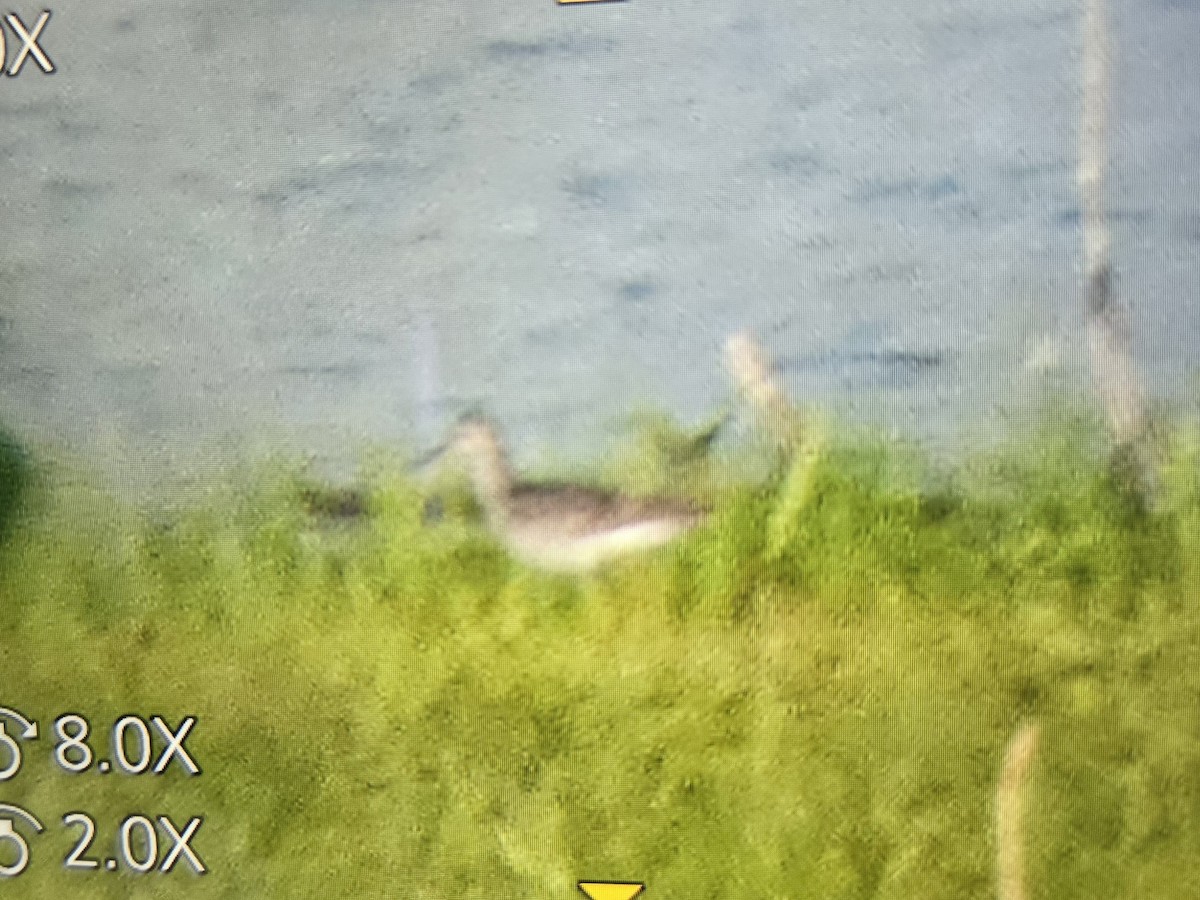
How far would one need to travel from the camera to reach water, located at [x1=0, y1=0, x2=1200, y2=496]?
2.42ft

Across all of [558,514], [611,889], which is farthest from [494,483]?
[611,889]

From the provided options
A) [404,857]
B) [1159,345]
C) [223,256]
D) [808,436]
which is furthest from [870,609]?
[223,256]

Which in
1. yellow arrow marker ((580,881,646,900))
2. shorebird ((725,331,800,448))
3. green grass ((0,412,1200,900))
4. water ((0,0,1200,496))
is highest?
water ((0,0,1200,496))

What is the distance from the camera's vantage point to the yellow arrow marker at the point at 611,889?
79cm

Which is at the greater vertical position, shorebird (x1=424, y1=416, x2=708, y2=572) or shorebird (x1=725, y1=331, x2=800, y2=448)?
shorebird (x1=725, y1=331, x2=800, y2=448)

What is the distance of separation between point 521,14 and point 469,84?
0.18 ft

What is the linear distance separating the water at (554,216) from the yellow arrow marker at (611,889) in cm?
28

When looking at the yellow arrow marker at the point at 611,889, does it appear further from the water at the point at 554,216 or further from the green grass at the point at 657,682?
the water at the point at 554,216

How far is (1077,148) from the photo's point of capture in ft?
2.41

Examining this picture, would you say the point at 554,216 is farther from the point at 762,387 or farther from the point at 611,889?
the point at 611,889

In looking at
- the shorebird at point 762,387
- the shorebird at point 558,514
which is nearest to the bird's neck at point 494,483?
the shorebird at point 558,514

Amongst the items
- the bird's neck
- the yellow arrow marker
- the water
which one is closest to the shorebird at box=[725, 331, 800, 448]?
the water

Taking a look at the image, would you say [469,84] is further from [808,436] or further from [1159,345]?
[1159,345]

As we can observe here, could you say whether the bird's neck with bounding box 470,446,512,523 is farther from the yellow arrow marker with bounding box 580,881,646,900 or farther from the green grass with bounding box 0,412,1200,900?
the yellow arrow marker with bounding box 580,881,646,900
